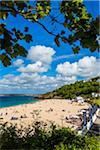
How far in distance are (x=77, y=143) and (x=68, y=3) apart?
3.58m

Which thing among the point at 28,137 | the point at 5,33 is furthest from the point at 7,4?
the point at 28,137

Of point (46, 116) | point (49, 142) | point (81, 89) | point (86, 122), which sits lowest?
point (49, 142)

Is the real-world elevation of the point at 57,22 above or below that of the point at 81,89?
below

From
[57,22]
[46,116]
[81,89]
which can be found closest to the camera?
[57,22]

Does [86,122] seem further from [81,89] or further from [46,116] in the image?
[81,89]

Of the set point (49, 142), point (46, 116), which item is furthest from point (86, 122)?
point (46, 116)

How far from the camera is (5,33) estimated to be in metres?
7.87

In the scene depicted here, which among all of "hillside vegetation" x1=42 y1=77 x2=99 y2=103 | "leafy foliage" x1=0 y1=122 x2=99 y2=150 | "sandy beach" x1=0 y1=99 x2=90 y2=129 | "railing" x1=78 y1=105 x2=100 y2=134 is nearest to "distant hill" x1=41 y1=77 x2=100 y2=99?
"hillside vegetation" x1=42 y1=77 x2=99 y2=103

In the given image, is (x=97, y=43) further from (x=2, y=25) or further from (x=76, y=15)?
(x=2, y=25)

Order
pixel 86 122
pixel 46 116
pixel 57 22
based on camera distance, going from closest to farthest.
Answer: pixel 57 22
pixel 86 122
pixel 46 116

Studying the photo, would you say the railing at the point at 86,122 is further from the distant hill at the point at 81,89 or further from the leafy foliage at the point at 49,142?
the distant hill at the point at 81,89

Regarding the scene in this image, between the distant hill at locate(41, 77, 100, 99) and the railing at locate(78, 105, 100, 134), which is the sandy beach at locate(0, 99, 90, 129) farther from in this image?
the distant hill at locate(41, 77, 100, 99)

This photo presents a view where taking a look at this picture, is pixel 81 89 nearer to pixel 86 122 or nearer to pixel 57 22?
pixel 86 122

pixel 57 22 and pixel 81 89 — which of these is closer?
pixel 57 22
